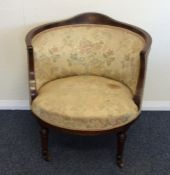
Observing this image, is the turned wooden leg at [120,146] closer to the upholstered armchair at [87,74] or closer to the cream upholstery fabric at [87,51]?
the upholstered armchair at [87,74]

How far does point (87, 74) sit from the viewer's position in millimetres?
1910

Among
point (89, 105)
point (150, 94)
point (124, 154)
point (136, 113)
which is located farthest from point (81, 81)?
point (150, 94)

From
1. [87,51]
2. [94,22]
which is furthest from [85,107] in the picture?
[94,22]

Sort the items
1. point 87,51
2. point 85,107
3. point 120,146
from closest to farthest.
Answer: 1. point 85,107
2. point 120,146
3. point 87,51

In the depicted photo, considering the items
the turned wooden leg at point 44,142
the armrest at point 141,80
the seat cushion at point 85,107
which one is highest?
the armrest at point 141,80

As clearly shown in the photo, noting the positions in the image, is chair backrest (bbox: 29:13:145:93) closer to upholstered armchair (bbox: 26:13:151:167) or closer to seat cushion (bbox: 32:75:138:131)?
upholstered armchair (bbox: 26:13:151:167)

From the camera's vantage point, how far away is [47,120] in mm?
1597

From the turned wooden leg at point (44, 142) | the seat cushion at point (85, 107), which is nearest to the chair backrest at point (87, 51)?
the seat cushion at point (85, 107)

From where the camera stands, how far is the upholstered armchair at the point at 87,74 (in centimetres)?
155

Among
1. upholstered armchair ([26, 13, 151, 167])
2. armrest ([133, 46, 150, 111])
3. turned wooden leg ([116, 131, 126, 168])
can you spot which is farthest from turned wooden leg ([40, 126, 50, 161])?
armrest ([133, 46, 150, 111])

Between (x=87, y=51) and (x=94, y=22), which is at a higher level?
(x=94, y=22)

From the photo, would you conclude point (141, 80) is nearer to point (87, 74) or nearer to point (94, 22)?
point (87, 74)

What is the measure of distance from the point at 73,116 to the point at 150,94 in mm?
945

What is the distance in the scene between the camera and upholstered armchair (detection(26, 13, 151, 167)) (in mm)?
1555
